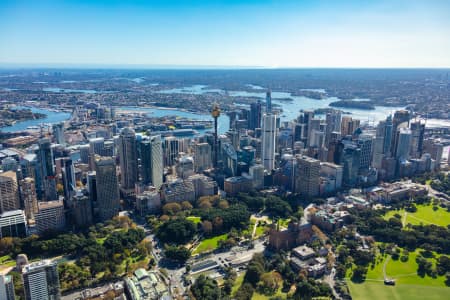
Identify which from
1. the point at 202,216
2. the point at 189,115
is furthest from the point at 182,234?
the point at 189,115

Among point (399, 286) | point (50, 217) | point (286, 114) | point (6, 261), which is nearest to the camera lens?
point (399, 286)

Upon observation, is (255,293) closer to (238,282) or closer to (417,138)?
(238,282)

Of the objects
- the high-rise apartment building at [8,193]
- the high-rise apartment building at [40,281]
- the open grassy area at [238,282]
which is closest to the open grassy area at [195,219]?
the open grassy area at [238,282]

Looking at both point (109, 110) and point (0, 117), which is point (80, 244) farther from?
point (0, 117)

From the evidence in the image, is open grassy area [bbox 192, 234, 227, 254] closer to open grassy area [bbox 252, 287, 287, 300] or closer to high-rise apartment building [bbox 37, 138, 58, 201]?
open grassy area [bbox 252, 287, 287, 300]

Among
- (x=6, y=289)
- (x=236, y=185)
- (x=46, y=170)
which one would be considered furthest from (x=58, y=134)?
(x=6, y=289)

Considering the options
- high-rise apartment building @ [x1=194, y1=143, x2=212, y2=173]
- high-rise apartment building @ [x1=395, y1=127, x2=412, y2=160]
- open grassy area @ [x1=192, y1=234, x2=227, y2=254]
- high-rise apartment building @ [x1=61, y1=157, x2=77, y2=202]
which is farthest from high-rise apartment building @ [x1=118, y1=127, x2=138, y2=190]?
high-rise apartment building @ [x1=395, y1=127, x2=412, y2=160]
